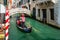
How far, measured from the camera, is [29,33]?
11.5 m

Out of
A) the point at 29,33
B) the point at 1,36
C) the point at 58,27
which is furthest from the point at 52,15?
the point at 1,36

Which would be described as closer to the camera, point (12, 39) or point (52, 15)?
point (12, 39)

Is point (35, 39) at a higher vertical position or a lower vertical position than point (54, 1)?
lower

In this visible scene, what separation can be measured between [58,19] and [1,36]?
26.2 feet

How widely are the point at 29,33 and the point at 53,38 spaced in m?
2.22

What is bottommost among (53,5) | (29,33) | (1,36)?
(29,33)

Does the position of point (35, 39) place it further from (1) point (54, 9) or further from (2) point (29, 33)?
(1) point (54, 9)

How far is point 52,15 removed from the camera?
15.4 metres

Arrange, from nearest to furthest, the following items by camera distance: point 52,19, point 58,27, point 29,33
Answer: point 29,33 < point 58,27 < point 52,19

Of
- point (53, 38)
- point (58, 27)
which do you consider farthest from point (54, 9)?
point (53, 38)

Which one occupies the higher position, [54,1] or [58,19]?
[54,1]

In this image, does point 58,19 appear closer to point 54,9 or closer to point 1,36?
point 54,9

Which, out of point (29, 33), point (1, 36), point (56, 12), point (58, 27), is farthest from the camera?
point (56, 12)

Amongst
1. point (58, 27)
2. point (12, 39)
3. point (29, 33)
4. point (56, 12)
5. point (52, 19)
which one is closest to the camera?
point (12, 39)
